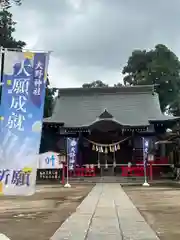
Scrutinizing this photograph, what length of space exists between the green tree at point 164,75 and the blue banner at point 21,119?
38.3 meters

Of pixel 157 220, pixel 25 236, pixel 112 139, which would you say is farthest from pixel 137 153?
pixel 25 236

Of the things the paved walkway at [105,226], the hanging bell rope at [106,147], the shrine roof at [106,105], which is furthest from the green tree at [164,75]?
the paved walkway at [105,226]

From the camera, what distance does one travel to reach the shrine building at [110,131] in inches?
1051

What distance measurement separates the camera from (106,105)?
104 feet

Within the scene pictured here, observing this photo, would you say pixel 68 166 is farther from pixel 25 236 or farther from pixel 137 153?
pixel 25 236

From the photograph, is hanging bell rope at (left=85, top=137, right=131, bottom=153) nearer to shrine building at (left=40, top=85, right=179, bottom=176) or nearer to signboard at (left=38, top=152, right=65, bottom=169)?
shrine building at (left=40, top=85, right=179, bottom=176)

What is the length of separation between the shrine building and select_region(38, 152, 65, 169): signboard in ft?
2.29

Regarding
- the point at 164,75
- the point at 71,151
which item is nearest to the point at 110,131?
the point at 71,151

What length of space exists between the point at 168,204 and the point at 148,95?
2183 cm

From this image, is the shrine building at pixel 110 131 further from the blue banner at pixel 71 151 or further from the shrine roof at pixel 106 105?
the blue banner at pixel 71 151

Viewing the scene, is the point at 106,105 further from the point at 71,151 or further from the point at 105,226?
the point at 105,226

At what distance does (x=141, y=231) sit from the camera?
6.35 m

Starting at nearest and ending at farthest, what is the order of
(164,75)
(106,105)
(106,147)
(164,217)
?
(164,217)
(106,147)
(106,105)
(164,75)

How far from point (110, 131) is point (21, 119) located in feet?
72.4
